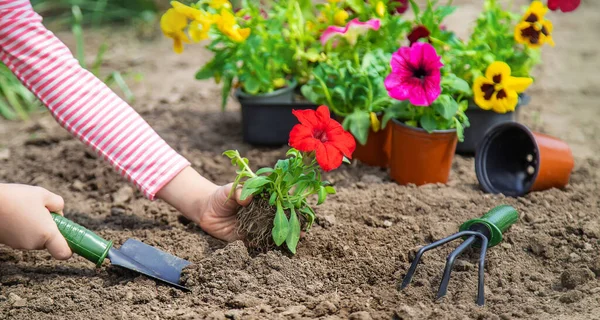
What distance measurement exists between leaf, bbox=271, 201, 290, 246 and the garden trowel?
0.26 metres

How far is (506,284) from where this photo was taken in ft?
5.72

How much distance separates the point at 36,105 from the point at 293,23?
1470 millimetres

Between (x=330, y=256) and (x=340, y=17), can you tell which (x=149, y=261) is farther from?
(x=340, y=17)

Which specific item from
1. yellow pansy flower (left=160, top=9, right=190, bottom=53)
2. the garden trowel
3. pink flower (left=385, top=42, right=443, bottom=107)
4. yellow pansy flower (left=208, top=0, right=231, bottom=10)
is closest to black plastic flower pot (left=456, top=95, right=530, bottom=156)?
pink flower (left=385, top=42, right=443, bottom=107)

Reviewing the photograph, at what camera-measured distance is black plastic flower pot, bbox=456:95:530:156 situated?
2.52 metres

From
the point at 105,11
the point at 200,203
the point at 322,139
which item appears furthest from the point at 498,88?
the point at 105,11

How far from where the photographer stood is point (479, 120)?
2.55 metres

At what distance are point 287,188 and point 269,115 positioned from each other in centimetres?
88

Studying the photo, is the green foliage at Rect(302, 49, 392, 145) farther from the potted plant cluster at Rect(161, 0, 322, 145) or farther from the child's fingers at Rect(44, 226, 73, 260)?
the child's fingers at Rect(44, 226, 73, 260)

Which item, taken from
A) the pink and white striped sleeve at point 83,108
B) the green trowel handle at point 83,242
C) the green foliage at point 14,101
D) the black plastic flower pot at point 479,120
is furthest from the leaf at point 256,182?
the green foliage at point 14,101

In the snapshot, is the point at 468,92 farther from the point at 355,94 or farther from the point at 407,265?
the point at 407,265

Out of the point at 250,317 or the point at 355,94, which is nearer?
the point at 250,317

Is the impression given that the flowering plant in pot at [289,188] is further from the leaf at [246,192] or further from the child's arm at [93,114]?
the child's arm at [93,114]

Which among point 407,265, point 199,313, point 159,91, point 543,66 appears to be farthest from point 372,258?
point 543,66
